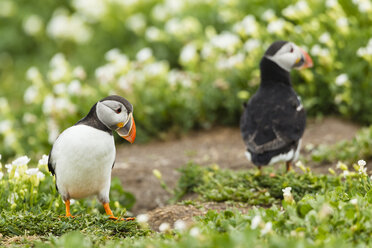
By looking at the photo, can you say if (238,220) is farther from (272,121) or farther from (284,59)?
(284,59)

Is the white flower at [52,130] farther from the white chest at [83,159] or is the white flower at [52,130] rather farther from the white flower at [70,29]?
the white flower at [70,29]

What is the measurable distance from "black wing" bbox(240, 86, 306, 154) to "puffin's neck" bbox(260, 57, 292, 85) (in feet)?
0.41

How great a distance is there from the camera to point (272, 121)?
4672 millimetres

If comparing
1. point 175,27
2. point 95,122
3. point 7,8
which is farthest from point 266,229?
point 7,8

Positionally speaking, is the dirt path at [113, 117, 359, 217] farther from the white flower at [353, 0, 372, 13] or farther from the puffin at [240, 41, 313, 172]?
the white flower at [353, 0, 372, 13]

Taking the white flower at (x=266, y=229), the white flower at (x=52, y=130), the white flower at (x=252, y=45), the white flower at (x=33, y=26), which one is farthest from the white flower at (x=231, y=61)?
the white flower at (x=33, y=26)

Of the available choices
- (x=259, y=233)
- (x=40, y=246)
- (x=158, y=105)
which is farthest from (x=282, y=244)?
(x=158, y=105)

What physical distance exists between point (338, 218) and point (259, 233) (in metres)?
0.48

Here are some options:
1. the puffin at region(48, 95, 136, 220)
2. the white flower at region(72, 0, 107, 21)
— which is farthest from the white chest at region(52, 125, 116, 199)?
the white flower at region(72, 0, 107, 21)

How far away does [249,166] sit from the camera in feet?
18.7

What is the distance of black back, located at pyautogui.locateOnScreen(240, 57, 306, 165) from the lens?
4621 mm

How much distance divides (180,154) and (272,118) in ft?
6.57

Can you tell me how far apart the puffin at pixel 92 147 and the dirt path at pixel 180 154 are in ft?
4.44

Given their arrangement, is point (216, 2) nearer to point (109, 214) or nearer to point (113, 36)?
point (113, 36)
